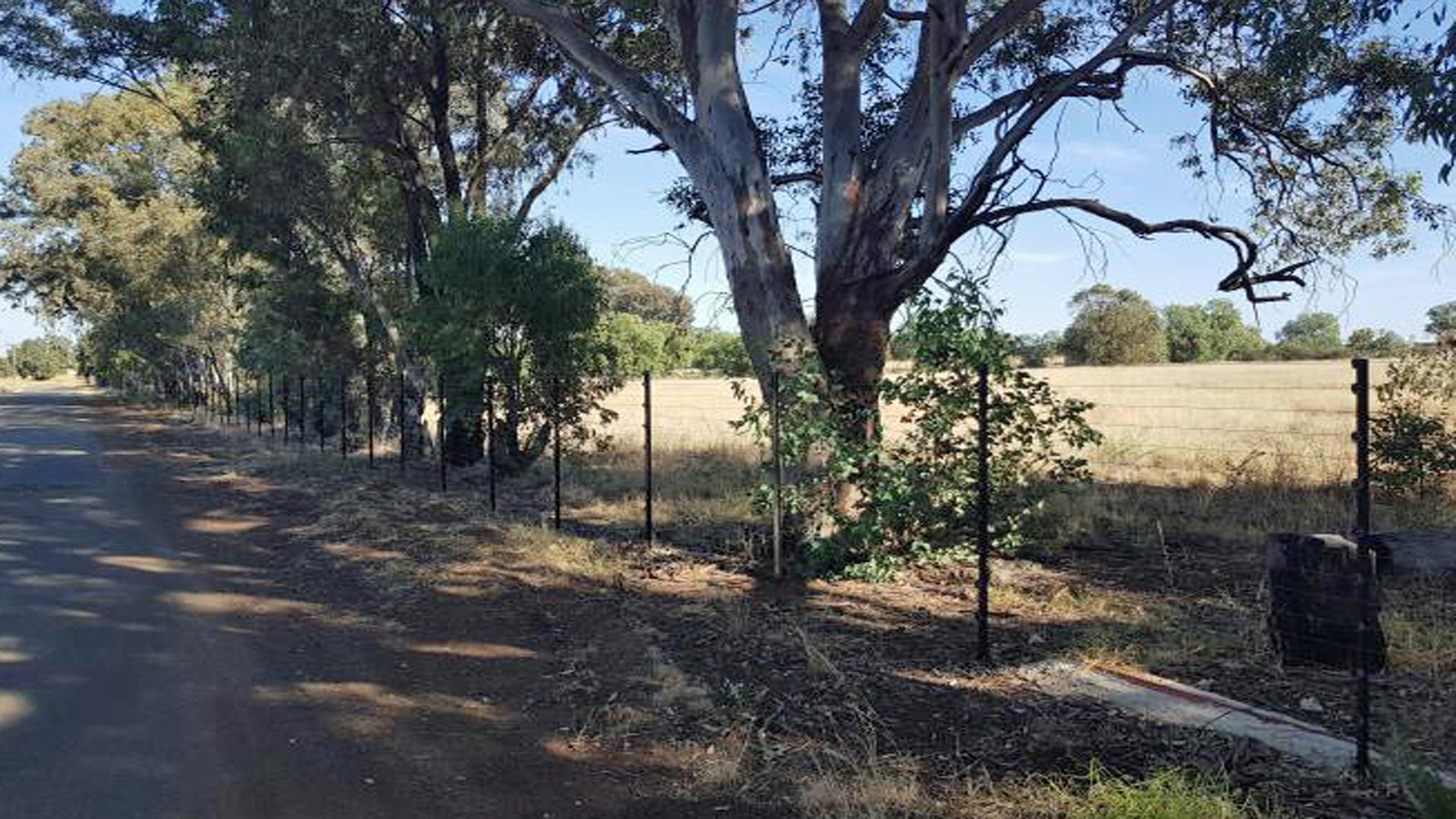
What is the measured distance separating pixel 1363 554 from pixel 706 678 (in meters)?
3.55

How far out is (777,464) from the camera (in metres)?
8.85

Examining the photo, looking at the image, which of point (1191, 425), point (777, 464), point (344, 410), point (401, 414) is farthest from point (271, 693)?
point (1191, 425)

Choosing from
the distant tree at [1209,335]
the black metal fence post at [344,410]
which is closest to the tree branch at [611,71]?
the black metal fence post at [344,410]

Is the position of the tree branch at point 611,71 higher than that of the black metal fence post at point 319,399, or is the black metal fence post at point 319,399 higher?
the tree branch at point 611,71

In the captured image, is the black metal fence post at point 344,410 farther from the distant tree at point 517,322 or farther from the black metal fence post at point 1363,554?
the black metal fence post at point 1363,554

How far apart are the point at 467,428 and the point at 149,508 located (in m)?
4.59

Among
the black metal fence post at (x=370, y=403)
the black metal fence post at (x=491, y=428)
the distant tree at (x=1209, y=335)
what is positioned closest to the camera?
the black metal fence post at (x=491, y=428)

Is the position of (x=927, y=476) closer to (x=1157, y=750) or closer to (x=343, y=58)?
(x=1157, y=750)

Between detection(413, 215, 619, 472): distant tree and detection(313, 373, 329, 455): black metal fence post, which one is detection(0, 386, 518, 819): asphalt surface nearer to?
detection(413, 215, 619, 472): distant tree

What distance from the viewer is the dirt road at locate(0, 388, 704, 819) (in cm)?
457

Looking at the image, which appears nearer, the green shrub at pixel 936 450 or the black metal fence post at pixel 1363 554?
the black metal fence post at pixel 1363 554

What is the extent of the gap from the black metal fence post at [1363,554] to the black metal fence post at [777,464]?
4.70m

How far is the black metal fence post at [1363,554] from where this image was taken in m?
4.54

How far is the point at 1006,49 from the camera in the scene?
13336 mm
